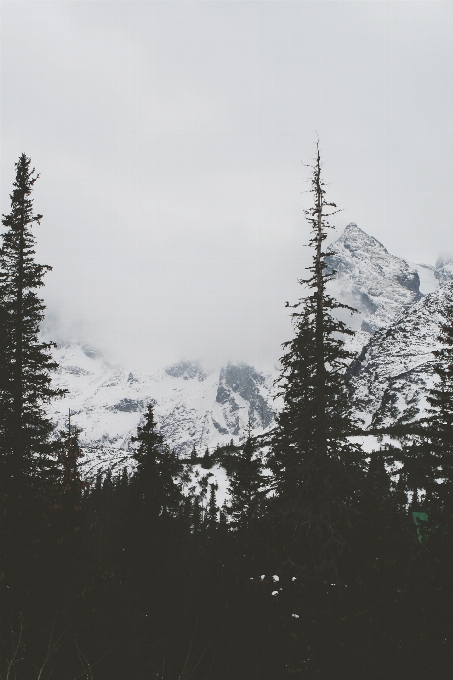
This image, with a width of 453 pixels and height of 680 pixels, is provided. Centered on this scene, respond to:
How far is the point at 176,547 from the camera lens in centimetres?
2169

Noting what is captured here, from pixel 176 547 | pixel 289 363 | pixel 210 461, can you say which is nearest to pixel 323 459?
pixel 289 363

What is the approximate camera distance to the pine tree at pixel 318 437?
13422 mm

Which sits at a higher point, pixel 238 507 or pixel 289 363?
pixel 289 363

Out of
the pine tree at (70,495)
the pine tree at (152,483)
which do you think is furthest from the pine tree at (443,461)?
the pine tree at (70,495)

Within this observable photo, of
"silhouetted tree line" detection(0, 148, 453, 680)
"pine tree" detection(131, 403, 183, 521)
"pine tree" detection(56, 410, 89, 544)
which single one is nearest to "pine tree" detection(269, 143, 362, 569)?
"silhouetted tree line" detection(0, 148, 453, 680)

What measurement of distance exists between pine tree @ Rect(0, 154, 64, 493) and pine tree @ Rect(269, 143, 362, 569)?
9.21 metres

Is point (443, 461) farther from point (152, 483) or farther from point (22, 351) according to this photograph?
point (22, 351)

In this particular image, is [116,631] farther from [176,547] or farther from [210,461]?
[210,461]

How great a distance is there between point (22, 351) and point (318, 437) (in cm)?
1133

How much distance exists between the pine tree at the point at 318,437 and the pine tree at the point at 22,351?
30.2 feet

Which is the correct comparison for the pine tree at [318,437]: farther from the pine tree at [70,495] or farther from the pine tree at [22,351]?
the pine tree at [22,351]

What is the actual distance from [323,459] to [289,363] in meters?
2.93

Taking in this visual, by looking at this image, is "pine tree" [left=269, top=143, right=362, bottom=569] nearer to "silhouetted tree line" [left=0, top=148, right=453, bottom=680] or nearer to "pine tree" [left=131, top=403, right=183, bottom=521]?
"silhouetted tree line" [left=0, top=148, right=453, bottom=680]

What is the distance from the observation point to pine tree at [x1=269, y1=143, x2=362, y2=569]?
13.4 meters
